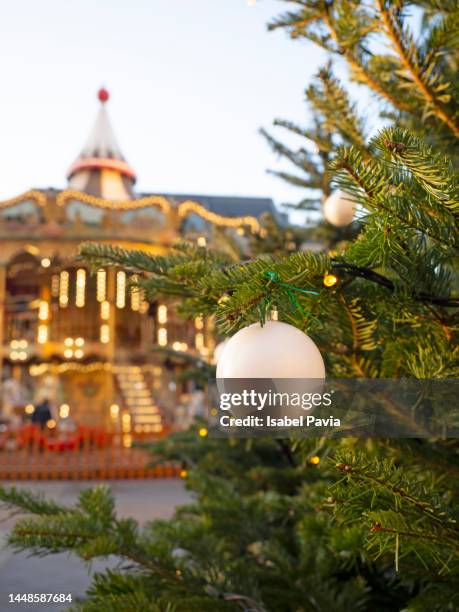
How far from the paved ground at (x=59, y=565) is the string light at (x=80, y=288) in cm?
847

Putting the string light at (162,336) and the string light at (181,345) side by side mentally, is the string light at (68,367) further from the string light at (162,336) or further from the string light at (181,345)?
the string light at (181,345)

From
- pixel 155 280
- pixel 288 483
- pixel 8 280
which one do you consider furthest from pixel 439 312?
pixel 8 280

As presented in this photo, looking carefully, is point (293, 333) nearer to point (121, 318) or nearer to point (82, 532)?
point (82, 532)

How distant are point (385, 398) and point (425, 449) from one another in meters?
0.23

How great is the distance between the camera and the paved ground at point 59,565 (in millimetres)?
3334

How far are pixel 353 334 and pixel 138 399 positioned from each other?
50.6 feet

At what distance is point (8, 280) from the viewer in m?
20.3

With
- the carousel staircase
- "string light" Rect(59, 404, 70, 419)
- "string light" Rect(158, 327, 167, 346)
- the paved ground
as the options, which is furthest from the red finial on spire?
the paved ground

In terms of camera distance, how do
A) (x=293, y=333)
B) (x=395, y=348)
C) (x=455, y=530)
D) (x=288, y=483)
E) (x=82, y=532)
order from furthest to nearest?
(x=288, y=483) < (x=82, y=532) < (x=395, y=348) < (x=455, y=530) < (x=293, y=333)

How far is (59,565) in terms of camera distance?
427 centimetres

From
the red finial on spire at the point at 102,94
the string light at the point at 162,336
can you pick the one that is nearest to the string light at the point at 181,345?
the string light at the point at 162,336

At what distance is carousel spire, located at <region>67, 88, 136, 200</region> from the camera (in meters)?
16.6

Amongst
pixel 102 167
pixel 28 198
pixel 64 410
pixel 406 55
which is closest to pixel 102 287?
pixel 28 198

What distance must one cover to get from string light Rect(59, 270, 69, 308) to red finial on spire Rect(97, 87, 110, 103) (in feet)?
17.9
